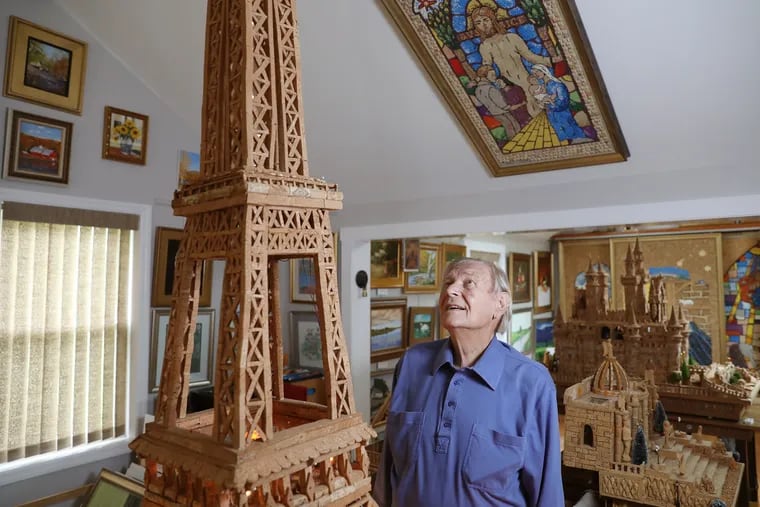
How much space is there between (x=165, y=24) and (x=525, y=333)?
7.14m

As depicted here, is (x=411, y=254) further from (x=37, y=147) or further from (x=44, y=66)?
(x=44, y=66)

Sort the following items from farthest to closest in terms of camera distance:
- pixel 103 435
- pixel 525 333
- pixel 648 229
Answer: pixel 525 333, pixel 648 229, pixel 103 435

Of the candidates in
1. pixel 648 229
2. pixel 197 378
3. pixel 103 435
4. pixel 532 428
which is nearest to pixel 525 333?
pixel 648 229

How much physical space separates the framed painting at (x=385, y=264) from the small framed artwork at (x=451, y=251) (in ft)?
3.32

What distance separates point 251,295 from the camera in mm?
1420

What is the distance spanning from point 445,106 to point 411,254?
291 cm

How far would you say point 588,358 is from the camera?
598 centimetres

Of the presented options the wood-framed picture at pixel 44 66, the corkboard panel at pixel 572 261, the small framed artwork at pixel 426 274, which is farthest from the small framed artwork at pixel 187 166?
the corkboard panel at pixel 572 261

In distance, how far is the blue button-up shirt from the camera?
1.49 metres

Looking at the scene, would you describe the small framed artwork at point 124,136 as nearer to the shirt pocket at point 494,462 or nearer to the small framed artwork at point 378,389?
the small framed artwork at point 378,389

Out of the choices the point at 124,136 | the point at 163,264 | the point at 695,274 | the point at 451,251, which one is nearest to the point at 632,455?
the point at 163,264

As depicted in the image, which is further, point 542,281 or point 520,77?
point 542,281

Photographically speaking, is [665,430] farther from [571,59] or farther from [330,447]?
[330,447]

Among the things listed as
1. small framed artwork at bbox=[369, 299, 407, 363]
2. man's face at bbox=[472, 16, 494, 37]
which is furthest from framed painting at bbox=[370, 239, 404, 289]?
man's face at bbox=[472, 16, 494, 37]
